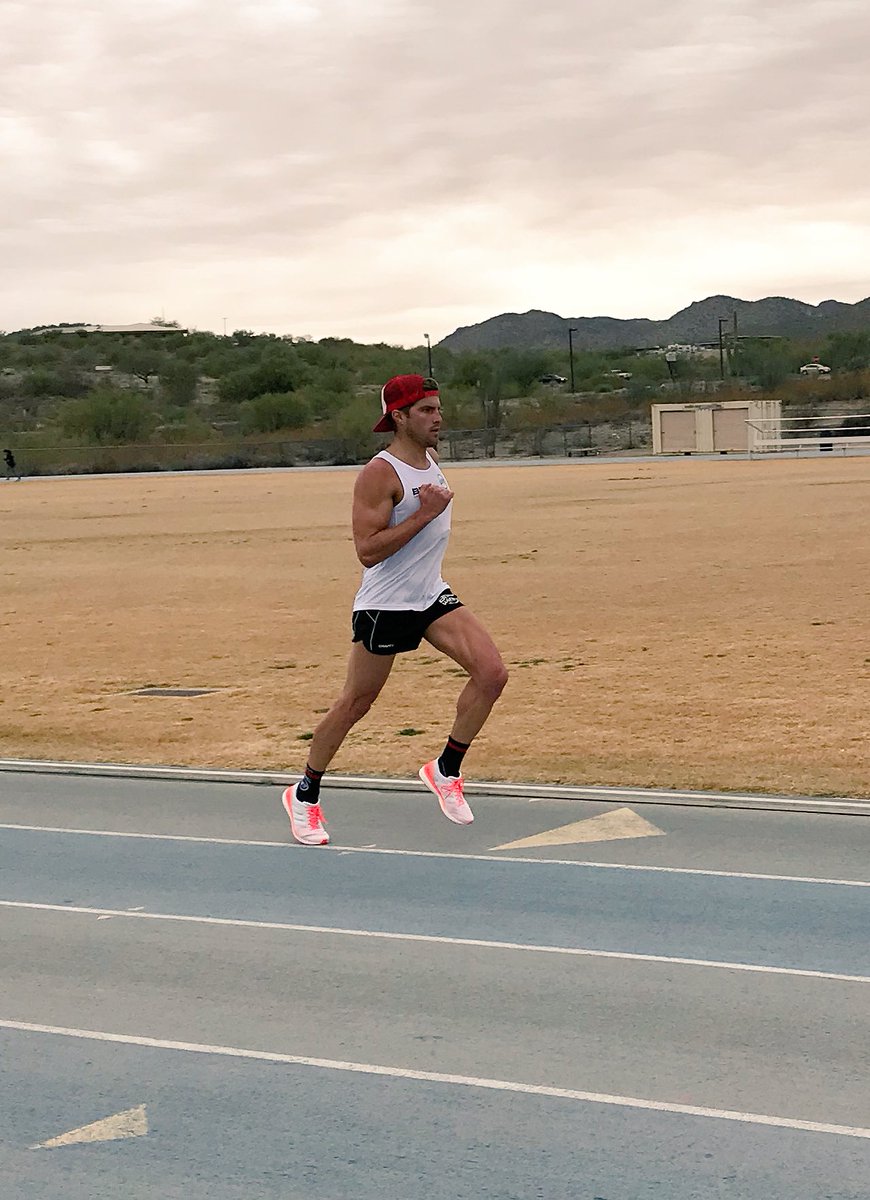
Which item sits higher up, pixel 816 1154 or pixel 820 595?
pixel 816 1154

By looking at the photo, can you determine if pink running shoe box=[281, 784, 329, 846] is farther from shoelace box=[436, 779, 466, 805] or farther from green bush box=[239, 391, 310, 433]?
green bush box=[239, 391, 310, 433]

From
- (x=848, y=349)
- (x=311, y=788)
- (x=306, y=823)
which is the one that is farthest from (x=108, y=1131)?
(x=848, y=349)

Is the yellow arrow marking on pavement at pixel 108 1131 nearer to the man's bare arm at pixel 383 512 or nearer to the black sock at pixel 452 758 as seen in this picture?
the man's bare arm at pixel 383 512

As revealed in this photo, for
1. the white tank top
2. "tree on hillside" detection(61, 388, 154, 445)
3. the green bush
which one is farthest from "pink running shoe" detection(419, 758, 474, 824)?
the green bush

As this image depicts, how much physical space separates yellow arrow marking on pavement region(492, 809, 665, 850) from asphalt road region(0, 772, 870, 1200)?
0.31 feet

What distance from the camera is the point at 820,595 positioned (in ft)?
64.1

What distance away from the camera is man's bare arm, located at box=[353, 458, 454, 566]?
8.02 metres

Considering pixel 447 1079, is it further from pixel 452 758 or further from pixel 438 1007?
pixel 452 758

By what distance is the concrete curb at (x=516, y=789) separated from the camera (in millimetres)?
9023

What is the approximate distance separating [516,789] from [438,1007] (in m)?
3.57

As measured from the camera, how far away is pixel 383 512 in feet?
26.5

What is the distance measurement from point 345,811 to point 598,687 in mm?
4488

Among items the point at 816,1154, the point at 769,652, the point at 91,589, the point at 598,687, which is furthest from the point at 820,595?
the point at 816,1154

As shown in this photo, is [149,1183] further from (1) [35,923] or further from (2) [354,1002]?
(1) [35,923]
